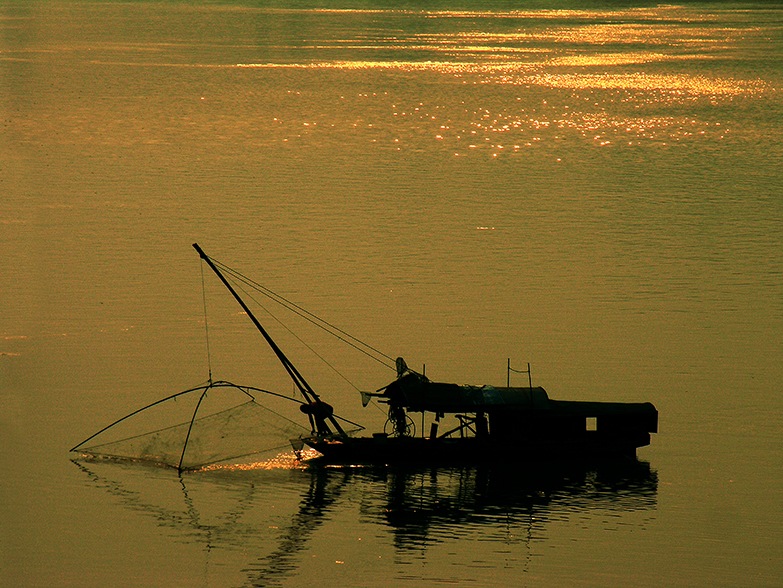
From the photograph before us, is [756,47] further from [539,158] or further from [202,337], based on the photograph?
[202,337]

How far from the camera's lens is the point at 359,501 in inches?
1027

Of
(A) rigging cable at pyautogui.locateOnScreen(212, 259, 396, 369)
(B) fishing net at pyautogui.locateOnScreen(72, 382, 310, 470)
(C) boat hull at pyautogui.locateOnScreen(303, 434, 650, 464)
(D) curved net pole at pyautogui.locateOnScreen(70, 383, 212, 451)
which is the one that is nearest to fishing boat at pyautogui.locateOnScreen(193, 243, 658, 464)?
(C) boat hull at pyautogui.locateOnScreen(303, 434, 650, 464)

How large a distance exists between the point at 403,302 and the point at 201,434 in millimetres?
10959

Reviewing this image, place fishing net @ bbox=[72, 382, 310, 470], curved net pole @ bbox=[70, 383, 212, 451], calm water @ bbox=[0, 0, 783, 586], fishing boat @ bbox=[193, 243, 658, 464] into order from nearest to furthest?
calm water @ bbox=[0, 0, 783, 586], fishing boat @ bbox=[193, 243, 658, 464], fishing net @ bbox=[72, 382, 310, 470], curved net pole @ bbox=[70, 383, 212, 451]

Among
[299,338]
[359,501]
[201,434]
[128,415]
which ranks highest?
[299,338]

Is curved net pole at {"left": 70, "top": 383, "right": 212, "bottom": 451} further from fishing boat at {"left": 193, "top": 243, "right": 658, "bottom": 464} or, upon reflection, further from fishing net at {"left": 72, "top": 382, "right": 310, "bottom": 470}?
fishing boat at {"left": 193, "top": 243, "right": 658, "bottom": 464}

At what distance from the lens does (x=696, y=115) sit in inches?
3140

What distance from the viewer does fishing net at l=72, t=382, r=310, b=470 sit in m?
27.8

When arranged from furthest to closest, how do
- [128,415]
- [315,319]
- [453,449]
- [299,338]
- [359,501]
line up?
[315,319] < [299,338] < [128,415] < [453,449] < [359,501]

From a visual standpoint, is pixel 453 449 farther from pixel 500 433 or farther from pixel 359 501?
pixel 359 501

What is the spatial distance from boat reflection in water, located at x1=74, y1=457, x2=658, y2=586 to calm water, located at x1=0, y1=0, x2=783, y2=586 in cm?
6

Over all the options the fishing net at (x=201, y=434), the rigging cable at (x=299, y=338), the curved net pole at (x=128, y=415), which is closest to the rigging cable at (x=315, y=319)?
the rigging cable at (x=299, y=338)

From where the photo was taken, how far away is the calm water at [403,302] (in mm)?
24656

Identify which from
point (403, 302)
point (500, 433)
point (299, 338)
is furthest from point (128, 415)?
point (403, 302)
